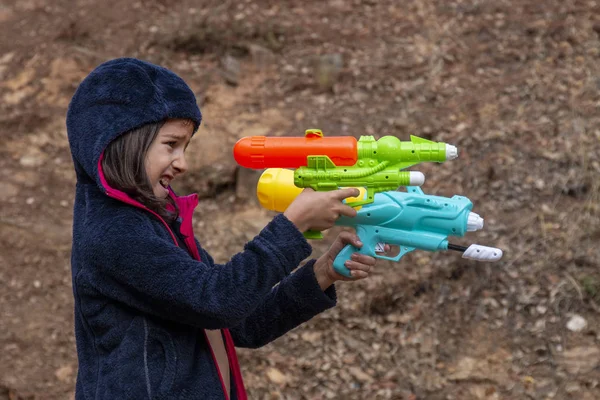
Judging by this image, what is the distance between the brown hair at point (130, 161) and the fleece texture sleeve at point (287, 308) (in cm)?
60

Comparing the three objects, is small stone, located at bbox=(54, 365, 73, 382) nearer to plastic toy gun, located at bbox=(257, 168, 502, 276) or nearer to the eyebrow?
plastic toy gun, located at bbox=(257, 168, 502, 276)

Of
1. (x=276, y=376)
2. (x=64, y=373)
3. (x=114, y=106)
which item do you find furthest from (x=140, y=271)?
(x=64, y=373)

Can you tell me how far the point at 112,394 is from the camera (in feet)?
6.45

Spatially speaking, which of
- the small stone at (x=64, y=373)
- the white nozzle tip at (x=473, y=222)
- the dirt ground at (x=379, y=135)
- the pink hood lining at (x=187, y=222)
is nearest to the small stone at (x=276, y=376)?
the dirt ground at (x=379, y=135)

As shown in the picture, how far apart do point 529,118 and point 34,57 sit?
397 centimetres

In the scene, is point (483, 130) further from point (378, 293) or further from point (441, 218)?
point (441, 218)

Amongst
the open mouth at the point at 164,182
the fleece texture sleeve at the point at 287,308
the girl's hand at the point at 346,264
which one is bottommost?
the fleece texture sleeve at the point at 287,308

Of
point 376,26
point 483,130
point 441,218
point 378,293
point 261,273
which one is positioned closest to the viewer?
point 261,273

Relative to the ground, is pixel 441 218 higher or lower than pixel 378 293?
higher

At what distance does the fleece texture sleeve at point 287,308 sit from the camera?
2.36 metres

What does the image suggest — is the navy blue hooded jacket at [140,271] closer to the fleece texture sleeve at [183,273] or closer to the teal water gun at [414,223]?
the fleece texture sleeve at [183,273]

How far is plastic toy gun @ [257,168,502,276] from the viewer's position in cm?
217

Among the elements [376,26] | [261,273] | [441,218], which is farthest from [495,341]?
[376,26]

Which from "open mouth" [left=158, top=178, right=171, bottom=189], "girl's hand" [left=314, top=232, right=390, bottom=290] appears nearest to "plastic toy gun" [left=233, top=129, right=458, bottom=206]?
"girl's hand" [left=314, top=232, right=390, bottom=290]
